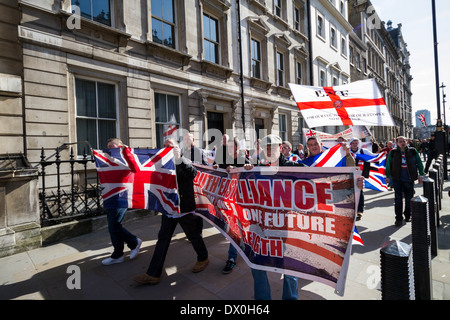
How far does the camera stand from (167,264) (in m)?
3.68

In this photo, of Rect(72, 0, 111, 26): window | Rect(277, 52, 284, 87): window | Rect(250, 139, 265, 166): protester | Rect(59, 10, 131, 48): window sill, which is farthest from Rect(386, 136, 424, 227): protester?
Rect(277, 52, 284, 87): window

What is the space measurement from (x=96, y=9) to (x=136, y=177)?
22.6ft

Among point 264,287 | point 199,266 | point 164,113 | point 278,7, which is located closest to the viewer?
point 264,287

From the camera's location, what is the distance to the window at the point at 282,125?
51.9 feet

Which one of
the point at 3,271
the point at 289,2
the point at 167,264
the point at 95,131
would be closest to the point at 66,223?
the point at 3,271

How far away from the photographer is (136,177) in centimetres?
378

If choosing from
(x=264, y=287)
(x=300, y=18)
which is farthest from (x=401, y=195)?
(x=300, y=18)

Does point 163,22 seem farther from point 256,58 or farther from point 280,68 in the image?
point 280,68

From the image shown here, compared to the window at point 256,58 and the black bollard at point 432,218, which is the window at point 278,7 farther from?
the black bollard at point 432,218

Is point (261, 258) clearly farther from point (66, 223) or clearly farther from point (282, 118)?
point (282, 118)

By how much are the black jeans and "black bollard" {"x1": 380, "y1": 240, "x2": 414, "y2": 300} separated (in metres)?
2.44

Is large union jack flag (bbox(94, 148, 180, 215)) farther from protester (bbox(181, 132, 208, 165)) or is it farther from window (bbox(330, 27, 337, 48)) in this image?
window (bbox(330, 27, 337, 48))

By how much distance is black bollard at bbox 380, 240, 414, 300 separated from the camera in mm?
1470
